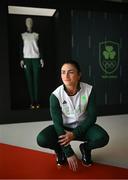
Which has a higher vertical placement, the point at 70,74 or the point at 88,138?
the point at 70,74

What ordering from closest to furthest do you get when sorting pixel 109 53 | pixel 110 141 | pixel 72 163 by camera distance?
1. pixel 72 163
2. pixel 110 141
3. pixel 109 53

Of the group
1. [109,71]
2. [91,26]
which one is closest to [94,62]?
[109,71]

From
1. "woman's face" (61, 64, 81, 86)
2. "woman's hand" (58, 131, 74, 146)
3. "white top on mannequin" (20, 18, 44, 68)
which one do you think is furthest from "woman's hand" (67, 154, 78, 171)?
"white top on mannequin" (20, 18, 44, 68)

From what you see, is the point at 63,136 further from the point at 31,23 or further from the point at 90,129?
the point at 31,23

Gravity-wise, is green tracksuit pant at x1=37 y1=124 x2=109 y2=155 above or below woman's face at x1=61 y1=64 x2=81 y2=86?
below

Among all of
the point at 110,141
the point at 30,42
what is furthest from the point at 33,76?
the point at 110,141

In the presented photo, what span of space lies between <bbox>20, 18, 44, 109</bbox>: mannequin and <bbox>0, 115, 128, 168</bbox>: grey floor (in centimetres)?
49

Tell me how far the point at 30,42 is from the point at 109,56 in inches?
42.9

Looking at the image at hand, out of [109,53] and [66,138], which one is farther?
[109,53]

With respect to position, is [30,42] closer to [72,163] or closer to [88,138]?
[88,138]

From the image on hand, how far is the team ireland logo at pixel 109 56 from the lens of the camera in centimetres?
332

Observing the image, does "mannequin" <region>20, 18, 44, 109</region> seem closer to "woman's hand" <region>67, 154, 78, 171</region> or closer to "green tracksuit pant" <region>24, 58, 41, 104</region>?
"green tracksuit pant" <region>24, 58, 41, 104</region>

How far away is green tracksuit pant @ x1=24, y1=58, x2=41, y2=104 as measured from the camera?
3.10 meters

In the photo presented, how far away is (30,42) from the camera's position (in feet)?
9.95
